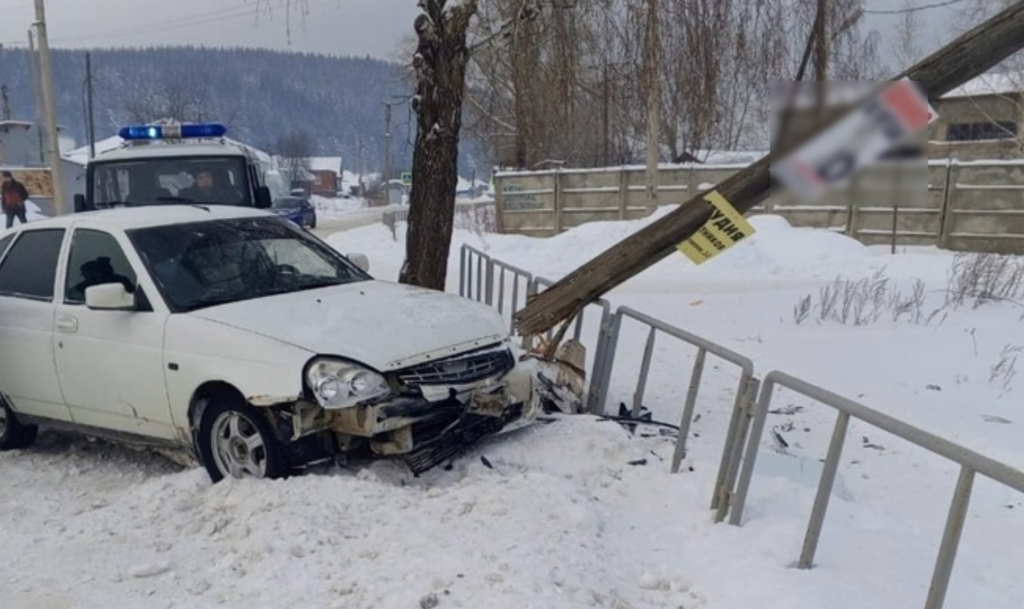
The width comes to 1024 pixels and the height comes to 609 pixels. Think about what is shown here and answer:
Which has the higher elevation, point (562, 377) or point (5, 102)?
point (5, 102)

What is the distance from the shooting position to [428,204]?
26.5 ft

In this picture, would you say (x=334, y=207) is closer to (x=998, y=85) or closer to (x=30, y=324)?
(x=998, y=85)

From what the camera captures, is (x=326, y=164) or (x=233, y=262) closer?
(x=233, y=262)

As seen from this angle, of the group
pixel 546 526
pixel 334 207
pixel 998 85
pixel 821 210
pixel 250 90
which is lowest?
pixel 334 207

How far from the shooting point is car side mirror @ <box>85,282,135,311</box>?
4785 millimetres

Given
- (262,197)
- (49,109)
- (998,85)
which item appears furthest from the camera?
(998,85)

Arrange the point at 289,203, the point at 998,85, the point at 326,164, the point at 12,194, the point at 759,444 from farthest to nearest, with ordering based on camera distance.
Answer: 1. the point at 326,164
2. the point at 289,203
3. the point at 998,85
4. the point at 12,194
5. the point at 759,444

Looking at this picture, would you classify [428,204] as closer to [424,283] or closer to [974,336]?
[424,283]

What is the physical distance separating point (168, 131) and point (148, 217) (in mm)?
5641

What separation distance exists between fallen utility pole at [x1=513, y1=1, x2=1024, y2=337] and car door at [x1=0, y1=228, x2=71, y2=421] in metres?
3.26

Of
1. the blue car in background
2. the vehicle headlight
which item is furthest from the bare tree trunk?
the blue car in background

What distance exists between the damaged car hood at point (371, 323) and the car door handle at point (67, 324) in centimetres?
110

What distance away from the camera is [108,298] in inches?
189

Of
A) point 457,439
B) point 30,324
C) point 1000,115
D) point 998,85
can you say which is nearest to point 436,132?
point 30,324
